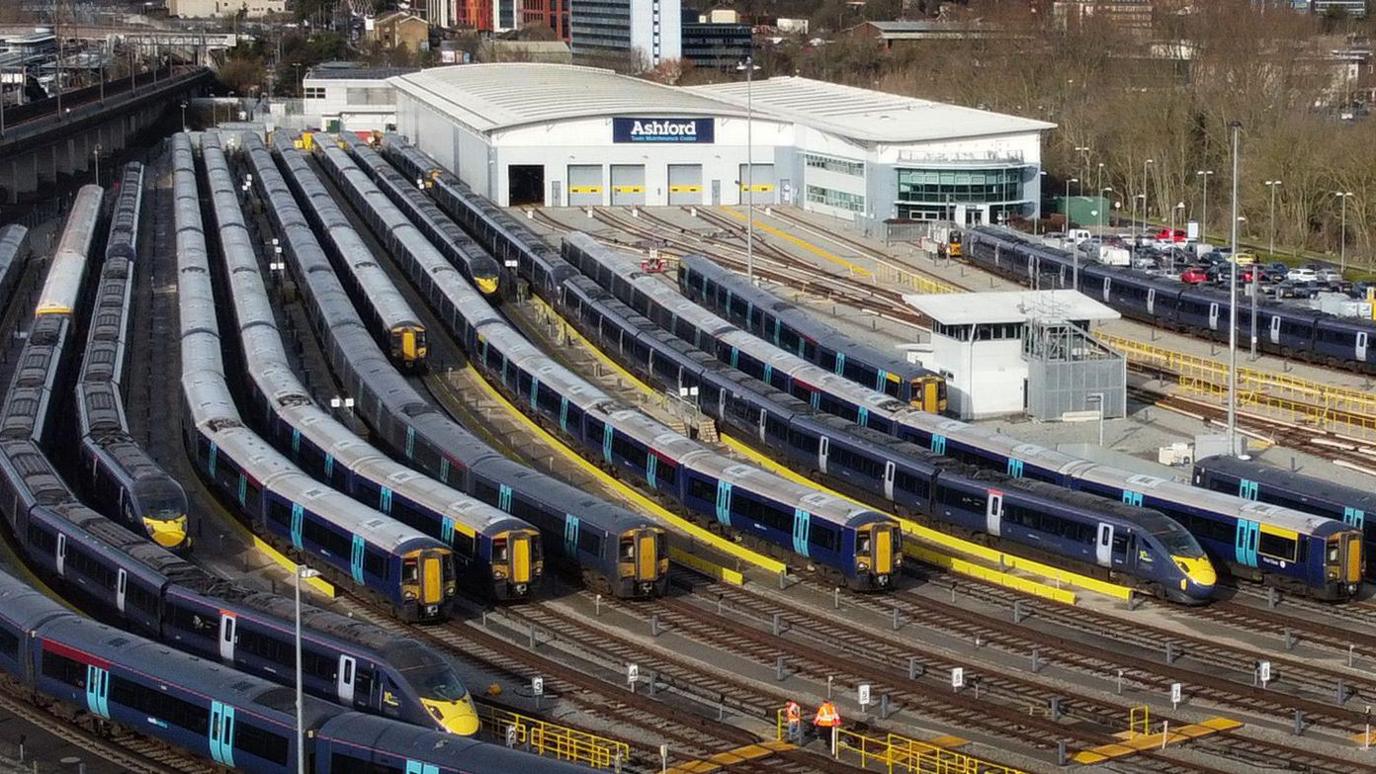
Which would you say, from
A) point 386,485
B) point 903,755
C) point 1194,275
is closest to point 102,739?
point 386,485

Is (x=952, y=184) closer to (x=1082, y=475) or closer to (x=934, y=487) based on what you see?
(x=1082, y=475)

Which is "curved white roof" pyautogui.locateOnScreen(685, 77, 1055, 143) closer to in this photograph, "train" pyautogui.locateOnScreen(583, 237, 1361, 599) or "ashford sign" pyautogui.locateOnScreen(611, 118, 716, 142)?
"ashford sign" pyautogui.locateOnScreen(611, 118, 716, 142)

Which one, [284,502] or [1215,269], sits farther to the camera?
[1215,269]

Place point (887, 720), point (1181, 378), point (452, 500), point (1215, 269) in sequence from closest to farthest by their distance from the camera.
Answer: point (887, 720) → point (452, 500) → point (1181, 378) → point (1215, 269)

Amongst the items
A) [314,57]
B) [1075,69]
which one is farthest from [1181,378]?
[314,57]

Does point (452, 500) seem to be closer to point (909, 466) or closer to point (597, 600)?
point (597, 600)

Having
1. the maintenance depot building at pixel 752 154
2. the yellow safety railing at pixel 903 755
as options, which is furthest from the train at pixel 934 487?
the maintenance depot building at pixel 752 154
